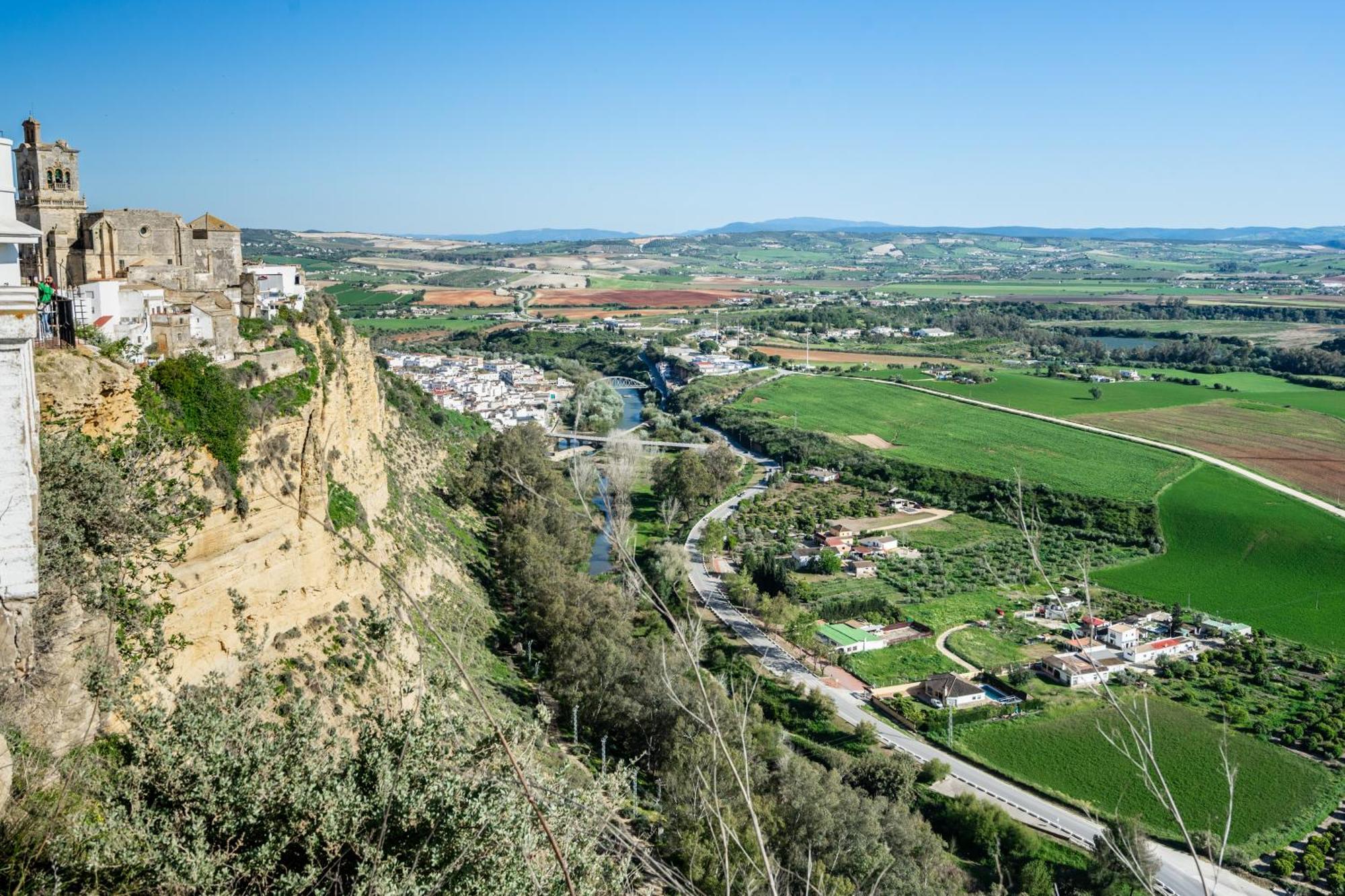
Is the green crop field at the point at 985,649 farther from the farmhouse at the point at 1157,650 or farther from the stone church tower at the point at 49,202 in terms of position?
the stone church tower at the point at 49,202

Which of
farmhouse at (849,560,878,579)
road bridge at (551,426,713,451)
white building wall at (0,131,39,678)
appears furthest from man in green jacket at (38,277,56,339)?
road bridge at (551,426,713,451)

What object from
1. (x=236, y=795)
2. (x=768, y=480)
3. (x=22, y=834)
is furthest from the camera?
(x=768, y=480)

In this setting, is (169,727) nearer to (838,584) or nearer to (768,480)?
(838,584)

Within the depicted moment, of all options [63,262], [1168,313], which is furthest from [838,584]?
[1168,313]

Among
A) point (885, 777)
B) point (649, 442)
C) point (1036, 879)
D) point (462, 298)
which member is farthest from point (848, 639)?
point (462, 298)

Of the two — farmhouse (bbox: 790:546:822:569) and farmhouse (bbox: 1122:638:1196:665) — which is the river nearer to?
farmhouse (bbox: 790:546:822:569)

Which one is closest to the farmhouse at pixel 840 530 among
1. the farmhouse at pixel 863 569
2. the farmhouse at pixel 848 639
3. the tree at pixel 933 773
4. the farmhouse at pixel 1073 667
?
the farmhouse at pixel 863 569
